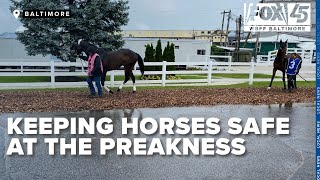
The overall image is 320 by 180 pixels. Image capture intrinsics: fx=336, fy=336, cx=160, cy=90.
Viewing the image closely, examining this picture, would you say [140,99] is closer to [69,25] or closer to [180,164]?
[180,164]

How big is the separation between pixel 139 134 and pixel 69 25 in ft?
38.2

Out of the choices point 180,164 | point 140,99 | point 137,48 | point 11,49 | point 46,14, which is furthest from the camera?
point 137,48

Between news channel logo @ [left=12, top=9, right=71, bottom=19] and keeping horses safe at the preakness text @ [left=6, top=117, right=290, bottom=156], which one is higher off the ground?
news channel logo @ [left=12, top=9, right=71, bottom=19]

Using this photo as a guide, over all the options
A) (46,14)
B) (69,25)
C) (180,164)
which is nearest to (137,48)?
(69,25)

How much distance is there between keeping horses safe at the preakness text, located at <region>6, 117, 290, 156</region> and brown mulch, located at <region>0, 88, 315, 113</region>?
145 cm

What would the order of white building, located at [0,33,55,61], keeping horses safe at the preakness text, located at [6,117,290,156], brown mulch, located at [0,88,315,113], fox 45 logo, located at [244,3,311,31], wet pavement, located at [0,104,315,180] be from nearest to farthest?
1. wet pavement, located at [0,104,315,180]
2. keeping horses safe at the preakness text, located at [6,117,290,156]
3. brown mulch, located at [0,88,315,113]
4. white building, located at [0,33,55,61]
5. fox 45 logo, located at [244,3,311,31]

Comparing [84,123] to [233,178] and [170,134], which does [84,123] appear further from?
[233,178]

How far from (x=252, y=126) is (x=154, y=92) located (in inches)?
221

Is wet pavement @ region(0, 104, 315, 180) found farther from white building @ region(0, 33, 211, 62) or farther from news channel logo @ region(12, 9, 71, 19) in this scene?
white building @ region(0, 33, 211, 62)

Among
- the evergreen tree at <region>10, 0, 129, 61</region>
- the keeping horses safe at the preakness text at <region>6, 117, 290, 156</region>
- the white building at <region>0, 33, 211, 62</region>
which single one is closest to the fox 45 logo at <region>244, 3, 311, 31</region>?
the white building at <region>0, 33, 211, 62</region>

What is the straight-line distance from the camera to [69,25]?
1698 centimetres

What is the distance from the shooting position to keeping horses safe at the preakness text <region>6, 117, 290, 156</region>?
5.96 meters

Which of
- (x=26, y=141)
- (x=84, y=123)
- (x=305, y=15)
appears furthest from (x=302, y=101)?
(x=305, y=15)

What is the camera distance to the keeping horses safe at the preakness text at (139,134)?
19.5ft
